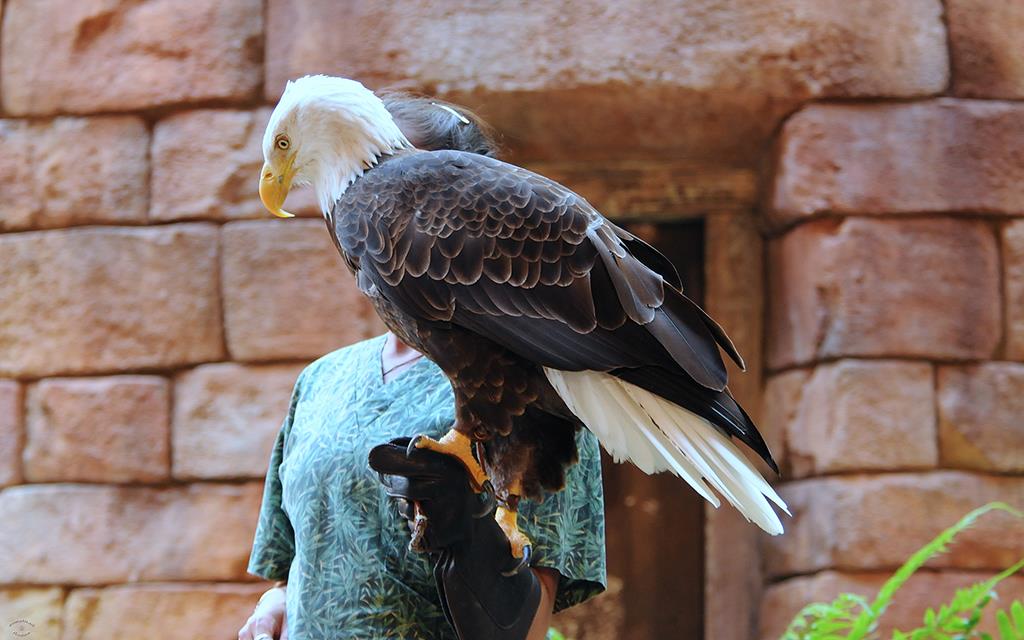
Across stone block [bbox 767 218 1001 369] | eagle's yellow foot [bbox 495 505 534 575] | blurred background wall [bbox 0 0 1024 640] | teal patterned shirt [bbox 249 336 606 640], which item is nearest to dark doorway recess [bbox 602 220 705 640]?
blurred background wall [bbox 0 0 1024 640]

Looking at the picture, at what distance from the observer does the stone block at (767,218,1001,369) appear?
362cm

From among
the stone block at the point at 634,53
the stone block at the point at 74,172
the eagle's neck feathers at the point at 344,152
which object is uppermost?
the stone block at the point at 634,53

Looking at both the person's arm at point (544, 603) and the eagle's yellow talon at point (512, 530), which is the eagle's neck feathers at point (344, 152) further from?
the person's arm at point (544, 603)

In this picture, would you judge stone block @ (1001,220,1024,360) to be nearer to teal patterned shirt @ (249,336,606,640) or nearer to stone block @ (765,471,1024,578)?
stone block @ (765,471,1024,578)

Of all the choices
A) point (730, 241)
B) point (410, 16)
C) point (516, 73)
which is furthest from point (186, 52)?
point (730, 241)

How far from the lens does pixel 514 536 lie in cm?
191

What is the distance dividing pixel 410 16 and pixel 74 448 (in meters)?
1.68

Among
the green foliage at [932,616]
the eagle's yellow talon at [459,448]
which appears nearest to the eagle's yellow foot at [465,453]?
the eagle's yellow talon at [459,448]

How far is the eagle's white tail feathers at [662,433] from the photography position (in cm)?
179

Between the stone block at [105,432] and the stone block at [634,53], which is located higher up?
the stone block at [634,53]

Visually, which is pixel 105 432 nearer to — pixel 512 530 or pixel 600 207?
pixel 600 207

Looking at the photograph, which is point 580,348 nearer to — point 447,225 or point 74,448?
point 447,225

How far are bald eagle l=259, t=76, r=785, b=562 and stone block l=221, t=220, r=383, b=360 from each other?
183cm

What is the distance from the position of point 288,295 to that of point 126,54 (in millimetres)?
951
